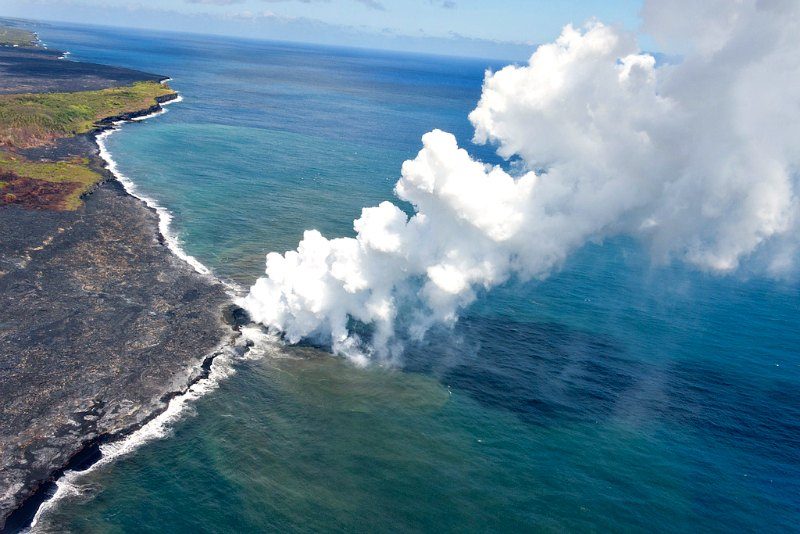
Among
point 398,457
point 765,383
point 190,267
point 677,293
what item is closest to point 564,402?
point 398,457

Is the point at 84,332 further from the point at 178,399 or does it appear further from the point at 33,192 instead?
the point at 33,192

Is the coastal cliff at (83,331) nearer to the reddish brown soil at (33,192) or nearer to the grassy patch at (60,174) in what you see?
the reddish brown soil at (33,192)

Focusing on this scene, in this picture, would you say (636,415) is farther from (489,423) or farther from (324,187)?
(324,187)

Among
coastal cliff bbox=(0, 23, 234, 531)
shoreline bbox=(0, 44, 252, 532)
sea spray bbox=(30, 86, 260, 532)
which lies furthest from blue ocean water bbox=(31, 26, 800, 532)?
coastal cliff bbox=(0, 23, 234, 531)

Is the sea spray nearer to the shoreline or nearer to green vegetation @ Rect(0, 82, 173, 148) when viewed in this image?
the shoreline

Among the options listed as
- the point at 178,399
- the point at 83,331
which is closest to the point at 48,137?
the point at 83,331

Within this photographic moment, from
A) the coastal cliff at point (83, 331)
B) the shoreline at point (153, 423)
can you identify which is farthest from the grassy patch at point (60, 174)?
the shoreline at point (153, 423)
